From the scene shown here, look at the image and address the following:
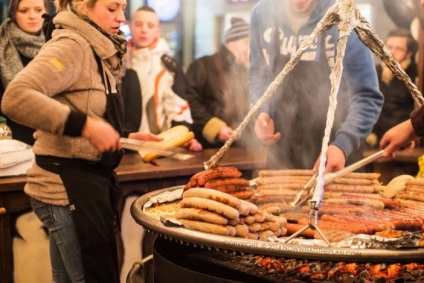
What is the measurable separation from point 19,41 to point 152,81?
4.59 ft

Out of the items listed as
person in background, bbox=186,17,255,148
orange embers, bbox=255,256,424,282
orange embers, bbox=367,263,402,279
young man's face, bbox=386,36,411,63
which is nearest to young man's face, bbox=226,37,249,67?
person in background, bbox=186,17,255,148

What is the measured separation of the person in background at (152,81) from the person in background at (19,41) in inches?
39.9

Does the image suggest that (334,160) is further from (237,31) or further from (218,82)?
(237,31)

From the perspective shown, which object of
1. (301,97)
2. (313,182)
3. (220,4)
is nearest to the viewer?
(313,182)

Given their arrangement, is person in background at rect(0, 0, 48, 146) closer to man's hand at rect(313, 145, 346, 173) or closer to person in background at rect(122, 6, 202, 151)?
person in background at rect(122, 6, 202, 151)

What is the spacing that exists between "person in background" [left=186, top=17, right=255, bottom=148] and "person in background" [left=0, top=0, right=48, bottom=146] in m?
1.73

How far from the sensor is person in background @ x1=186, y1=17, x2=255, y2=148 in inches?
247

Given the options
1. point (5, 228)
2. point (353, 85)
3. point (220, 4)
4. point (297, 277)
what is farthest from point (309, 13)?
point (220, 4)

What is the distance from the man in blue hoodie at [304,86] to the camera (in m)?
4.30

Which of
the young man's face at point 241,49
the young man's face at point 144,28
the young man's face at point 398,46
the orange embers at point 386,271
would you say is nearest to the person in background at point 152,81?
the young man's face at point 144,28

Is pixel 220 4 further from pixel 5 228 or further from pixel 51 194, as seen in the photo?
pixel 51 194

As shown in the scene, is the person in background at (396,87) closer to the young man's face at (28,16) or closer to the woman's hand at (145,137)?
the young man's face at (28,16)

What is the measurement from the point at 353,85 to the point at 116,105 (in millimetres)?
1971

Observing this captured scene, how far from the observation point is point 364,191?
3506 mm
